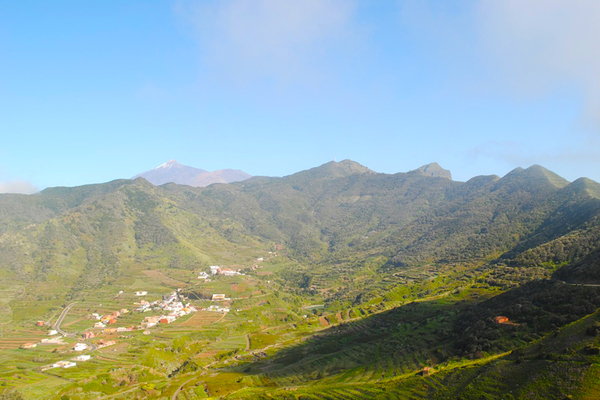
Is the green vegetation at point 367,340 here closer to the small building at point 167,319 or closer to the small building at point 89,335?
the small building at point 89,335

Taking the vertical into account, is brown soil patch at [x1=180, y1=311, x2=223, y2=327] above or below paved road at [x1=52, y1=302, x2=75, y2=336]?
below

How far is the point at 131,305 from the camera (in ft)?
580

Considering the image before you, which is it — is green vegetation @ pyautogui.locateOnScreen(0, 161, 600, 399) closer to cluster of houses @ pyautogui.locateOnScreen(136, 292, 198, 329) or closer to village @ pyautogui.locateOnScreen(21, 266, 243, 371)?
village @ pyautogui.locateOnScreen(21, 266, 243, 371)

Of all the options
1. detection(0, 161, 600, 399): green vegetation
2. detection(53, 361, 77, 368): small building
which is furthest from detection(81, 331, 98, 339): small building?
detection(53, 361, 77, 368): small building

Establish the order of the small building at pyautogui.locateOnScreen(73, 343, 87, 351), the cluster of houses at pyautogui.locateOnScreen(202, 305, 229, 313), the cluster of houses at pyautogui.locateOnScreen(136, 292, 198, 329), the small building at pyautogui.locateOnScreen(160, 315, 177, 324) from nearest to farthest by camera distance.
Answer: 1. the small building at pyautogui.locateOnScreen(73, 343, 87, 351)
2. the small building at pyautogui.locateOnScreen(160, 315, 177, 324)
3. the cluster of houses at pyautogui.locateOnScreen(136, 292, 198, 329)
4. the cluster of houses at pyautogui.locateOnScreen(202, 305, 229, 313)

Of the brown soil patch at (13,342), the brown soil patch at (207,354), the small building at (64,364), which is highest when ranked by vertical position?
the brown soil patch at (13,342)

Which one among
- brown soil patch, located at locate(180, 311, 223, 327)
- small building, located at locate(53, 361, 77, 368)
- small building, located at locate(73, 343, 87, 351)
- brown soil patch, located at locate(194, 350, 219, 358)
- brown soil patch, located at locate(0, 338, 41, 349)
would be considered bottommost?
brown soil patch, located at locate(194, 350, 219, 358)

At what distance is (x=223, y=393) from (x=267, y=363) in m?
21.7

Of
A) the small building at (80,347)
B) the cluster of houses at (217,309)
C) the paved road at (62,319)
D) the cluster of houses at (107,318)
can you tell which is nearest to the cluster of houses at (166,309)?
the cluster of houses at (217,309)

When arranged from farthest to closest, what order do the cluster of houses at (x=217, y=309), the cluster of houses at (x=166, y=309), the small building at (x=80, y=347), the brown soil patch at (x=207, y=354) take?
the cluster of houses at (x=217, y=309), the cluster of houses at (x=166, y=309), the small building at (x=80, y=347), the brown soil patch at (x=207, y=354)

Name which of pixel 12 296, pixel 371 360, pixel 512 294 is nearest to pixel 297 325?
pixel 371 360

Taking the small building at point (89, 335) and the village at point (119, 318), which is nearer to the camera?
the village at point (119, 318)

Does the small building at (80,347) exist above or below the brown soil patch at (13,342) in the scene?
below

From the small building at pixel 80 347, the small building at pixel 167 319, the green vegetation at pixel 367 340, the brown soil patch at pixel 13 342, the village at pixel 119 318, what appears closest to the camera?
the green vegetation at pixel 367 340
